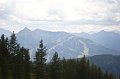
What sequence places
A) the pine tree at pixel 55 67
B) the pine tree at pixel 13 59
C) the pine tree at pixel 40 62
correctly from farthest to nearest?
the pine tree at pixel 55 67 < the pine tree at pixel 13 59 < the pine tree at pixel 40 62

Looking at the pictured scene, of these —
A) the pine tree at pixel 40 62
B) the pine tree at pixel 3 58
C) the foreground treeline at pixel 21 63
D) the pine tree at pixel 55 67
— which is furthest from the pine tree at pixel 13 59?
the pine tree at pixel 40 62

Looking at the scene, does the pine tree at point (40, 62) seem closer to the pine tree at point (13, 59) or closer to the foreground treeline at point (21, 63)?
the foreground treeline at point (21, 63)

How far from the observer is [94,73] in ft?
456

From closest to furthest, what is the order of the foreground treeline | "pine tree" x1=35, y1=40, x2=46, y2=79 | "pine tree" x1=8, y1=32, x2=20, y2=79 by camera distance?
"pine tree" x1=35, y1=40, x2=46, y2=79, the foreground treeline, "pine tree" x1=8, y1=32, x2=20, y2=79

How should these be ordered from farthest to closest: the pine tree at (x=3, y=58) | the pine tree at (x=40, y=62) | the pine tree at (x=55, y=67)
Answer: the pine tree at (x=55, y=67) → the pine tree at (x=40, y=62) → the pine tree at (x=3, y=58)

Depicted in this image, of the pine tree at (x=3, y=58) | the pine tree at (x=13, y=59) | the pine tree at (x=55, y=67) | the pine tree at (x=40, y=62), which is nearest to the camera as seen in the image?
the pine tree at (x=3, y=58)

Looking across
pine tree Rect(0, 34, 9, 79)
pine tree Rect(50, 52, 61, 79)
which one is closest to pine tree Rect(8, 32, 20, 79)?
pine tree Rect(0, 34, 9, 79)

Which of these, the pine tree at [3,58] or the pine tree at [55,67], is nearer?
the pine tree at [3,58]

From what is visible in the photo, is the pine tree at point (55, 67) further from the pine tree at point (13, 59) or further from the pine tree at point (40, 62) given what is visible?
the pine tree at point (40, 62)

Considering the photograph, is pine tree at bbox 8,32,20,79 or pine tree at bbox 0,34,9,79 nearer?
pine tree at bbox 0,34,9,79

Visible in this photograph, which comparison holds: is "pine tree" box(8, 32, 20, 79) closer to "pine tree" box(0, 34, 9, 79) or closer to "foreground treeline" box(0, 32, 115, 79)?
"foreground treeline" box(0, 32, 115, 79)

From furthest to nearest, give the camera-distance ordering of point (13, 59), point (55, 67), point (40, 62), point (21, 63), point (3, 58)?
1. point (55, 67)
2. point (13, 59)
3. point (21, 63)
4. point (40, 62)
5. point (3, 58)

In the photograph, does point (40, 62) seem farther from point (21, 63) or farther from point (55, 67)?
point (55, 67)

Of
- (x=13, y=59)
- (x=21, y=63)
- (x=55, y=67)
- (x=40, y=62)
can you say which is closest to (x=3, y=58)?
(x=40, y=62)
